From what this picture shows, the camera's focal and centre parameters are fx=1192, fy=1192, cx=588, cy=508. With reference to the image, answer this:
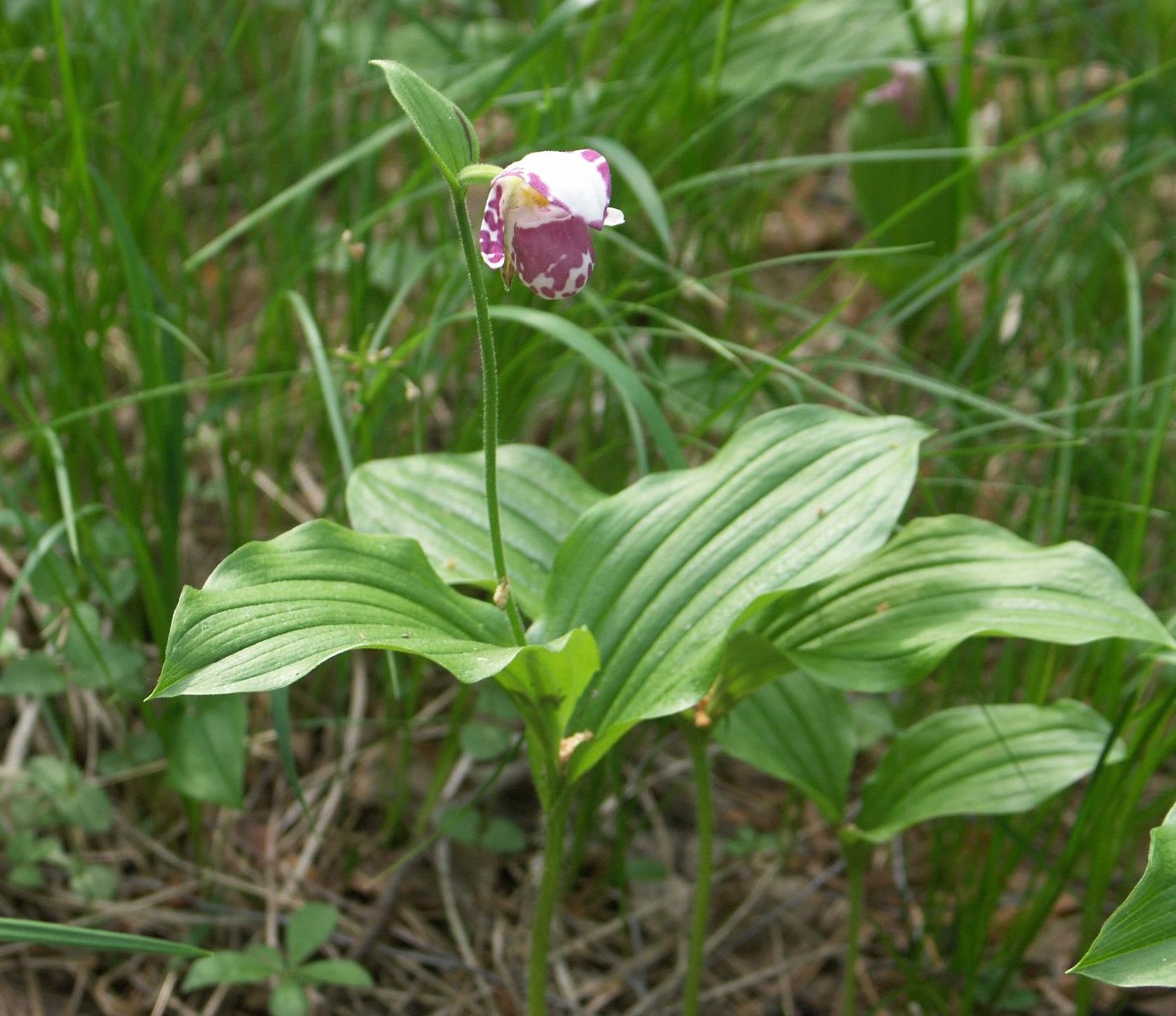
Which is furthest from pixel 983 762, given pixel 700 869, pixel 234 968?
pixel 234 968

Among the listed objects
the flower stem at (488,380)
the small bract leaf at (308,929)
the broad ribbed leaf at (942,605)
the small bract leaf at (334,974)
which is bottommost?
the small bract leaf at (334,974)

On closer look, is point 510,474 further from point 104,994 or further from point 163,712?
point 104,994

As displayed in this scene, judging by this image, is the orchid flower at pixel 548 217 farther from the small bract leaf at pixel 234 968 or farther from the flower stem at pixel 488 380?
the small bract leaf at pixel 234 968

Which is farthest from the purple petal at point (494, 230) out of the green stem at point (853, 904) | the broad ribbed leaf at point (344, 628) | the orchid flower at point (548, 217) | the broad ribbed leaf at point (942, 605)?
the green stem at point (853, 904)

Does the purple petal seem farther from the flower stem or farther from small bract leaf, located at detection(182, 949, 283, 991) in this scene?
small bract leaf, located at detection(182, 949, 283, 991)

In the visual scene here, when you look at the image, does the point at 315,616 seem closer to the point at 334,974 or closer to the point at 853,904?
the point at 334,974
